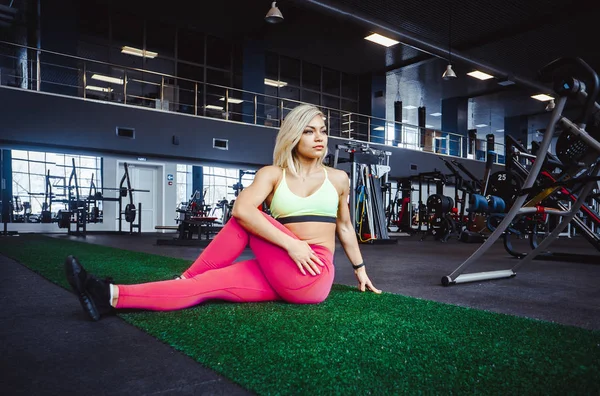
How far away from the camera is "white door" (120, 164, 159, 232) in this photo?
41.6 feet

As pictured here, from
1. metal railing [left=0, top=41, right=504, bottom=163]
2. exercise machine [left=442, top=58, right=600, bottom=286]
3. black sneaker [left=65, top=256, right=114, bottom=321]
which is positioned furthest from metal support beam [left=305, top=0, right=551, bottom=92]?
black sneaker [left=65, top=256, right=114, bottom=321]

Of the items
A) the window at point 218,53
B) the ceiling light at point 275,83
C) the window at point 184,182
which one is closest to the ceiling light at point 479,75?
the ceiling light at point 275,83

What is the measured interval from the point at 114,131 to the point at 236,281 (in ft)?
28.5

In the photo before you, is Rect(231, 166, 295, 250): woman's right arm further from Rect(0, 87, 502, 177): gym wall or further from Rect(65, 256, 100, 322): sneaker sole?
Rect(0, 87, 502, 177): gym wall

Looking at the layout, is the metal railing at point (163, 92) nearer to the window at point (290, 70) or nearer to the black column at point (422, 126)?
the black column at point (422, 126)

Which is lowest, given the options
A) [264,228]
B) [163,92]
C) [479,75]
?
[264,228]

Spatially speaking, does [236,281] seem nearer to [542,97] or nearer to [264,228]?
[264,228]

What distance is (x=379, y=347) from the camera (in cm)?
135

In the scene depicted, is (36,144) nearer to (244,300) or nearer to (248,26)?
(248,26)

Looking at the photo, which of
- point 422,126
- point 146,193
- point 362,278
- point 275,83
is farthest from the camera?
point 422,126

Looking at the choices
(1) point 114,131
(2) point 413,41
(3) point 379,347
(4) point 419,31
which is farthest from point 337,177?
(4) point 419,31

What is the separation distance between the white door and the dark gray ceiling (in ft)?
14.2

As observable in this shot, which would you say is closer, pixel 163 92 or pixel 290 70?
pixel 163 92

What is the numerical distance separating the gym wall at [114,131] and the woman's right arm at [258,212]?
7.41 metres
